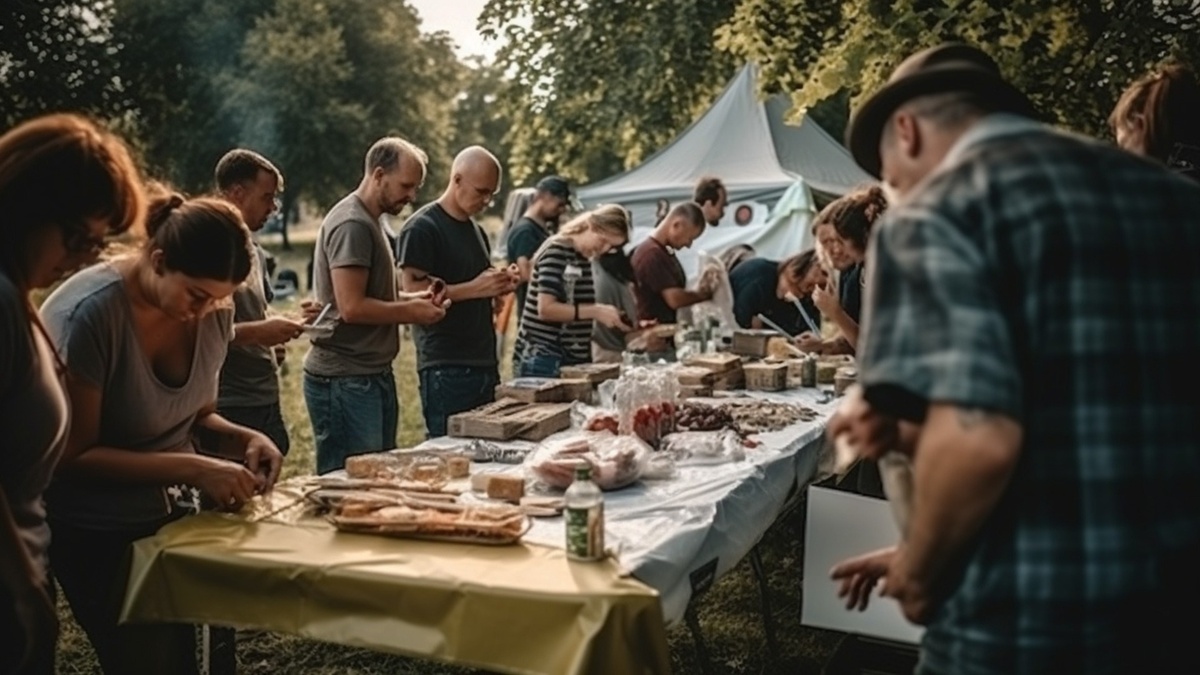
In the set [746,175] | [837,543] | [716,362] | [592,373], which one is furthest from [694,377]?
[746,175]

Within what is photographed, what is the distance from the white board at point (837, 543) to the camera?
7.95 ft

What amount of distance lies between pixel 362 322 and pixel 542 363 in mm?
1252

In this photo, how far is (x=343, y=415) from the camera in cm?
407

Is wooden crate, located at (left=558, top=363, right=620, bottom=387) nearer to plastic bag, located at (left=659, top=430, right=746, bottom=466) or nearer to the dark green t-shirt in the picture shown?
the dark green t-shirt

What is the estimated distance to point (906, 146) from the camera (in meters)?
1.62

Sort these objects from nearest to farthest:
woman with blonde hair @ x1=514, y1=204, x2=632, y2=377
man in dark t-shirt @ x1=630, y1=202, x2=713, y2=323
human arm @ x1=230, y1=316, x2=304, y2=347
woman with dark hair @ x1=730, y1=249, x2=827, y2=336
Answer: human arm @ x1=230, y1=316, x2=304, y2=347 → woman with blonde hair @ x1=514, y1=204, x2=632, y2=377 → woman with dark hair @ x1=730, y1=249, x2=827, y2=336 → man in dark t-shirt @ x1=630, y1=202, x2=713, y2=323

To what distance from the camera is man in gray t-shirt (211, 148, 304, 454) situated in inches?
147

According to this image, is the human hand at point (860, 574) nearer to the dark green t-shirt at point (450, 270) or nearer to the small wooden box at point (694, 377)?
the small wooden box at point (694, 377)

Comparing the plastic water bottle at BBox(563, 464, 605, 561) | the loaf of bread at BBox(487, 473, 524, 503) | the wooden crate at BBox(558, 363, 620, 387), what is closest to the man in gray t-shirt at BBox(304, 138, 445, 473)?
the wooden crate at BBox(558, 363, 620, 387)

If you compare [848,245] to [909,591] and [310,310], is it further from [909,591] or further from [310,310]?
[909,591]

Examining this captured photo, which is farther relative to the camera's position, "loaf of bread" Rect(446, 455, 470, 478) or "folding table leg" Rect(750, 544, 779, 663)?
"folding table leg" Rect(750, 544, 779, 663)

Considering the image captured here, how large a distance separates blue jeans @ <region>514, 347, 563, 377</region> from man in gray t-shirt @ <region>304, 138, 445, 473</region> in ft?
3.16

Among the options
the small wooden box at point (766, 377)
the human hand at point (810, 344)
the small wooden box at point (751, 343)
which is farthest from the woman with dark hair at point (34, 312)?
the human hand at point (810, 344)

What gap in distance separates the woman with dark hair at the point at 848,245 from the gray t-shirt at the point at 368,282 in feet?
5.95
